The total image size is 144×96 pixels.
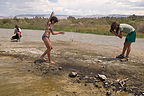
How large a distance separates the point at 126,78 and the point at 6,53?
216 inches

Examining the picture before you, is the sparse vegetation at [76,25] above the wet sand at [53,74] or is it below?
below

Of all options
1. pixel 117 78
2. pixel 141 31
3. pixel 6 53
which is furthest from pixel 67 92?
pixel 141 31

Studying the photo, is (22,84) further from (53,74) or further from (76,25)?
(76,25)

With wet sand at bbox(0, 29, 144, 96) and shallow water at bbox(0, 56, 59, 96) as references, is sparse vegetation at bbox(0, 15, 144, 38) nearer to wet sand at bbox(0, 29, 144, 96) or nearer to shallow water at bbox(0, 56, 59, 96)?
wet sand at bbox(0, 29, 144, 96)

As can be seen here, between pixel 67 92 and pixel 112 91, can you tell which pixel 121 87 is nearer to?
pixel 112 91

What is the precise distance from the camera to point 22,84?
4.58 metres

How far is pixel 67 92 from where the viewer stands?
417cm

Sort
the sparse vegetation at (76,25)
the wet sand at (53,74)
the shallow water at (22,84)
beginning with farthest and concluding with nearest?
1. the sparse vegetation at (76,25)
2. the wet sand at (53,74)
3. the shallow water at (22,84)

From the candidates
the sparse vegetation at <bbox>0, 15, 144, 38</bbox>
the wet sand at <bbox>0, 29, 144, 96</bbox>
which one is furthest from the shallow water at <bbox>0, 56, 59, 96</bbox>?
the sparse vegetation at <bbox>0, 15, 144, 38</bbox>

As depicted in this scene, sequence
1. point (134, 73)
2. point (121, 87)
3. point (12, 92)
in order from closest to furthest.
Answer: point (12, 92)
point (121, 87)
point (134, 73)

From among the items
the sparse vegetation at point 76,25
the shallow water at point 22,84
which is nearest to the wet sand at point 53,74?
the shallow water at point 22,84

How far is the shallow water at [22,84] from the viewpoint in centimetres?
410

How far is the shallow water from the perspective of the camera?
410 centimetres

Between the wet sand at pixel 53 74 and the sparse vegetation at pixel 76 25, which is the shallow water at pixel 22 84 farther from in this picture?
the sparse vegetation at pixel 76 25
